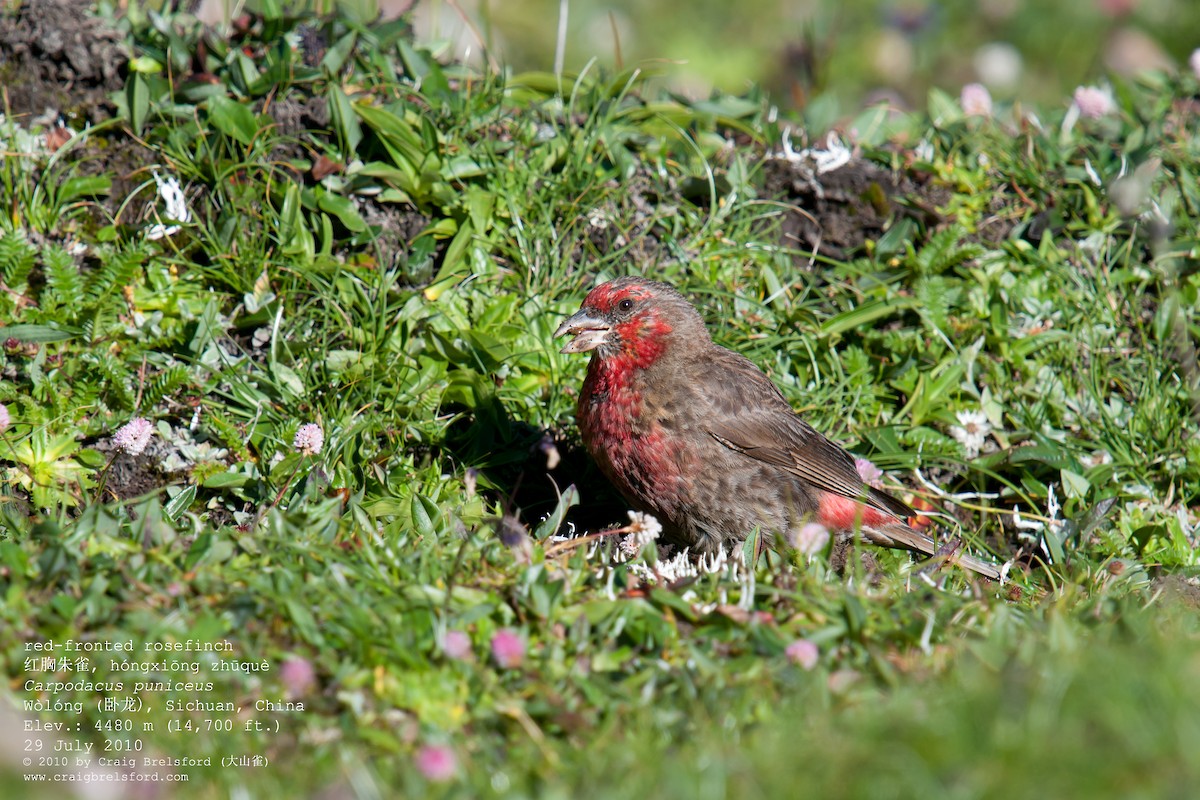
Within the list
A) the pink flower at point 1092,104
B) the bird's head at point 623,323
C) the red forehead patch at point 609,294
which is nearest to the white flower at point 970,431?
the bird's head at point 623,323

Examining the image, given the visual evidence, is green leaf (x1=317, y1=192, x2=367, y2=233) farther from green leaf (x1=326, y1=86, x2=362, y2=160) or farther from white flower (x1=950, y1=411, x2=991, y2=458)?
white flower (x1=950, y1=411, x2=991, y2=458)

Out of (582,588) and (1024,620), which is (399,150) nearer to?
(582,588)

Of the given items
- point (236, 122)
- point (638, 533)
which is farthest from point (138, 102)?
point (638, 533)

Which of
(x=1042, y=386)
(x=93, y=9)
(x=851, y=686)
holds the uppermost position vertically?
(x=93, y=9)

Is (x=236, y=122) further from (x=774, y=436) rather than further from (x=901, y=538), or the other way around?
(x=901, y=538)

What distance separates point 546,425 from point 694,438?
0.74m

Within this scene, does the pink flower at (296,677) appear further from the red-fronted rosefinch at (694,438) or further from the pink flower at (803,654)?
the red-fronted rosefinch at (694,438)

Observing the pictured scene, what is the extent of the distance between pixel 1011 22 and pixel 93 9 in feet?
26.6

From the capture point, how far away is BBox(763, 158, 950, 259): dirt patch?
617 centimetres

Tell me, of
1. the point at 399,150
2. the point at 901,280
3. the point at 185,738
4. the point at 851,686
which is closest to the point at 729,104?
the point at 901,280

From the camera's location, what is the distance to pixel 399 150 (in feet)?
18.7

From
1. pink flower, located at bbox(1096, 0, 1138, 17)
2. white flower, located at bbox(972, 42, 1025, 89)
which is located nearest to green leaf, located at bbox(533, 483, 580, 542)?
white flower, located at bbox(972, 42, 1025, 89)

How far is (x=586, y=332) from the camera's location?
5148 mm

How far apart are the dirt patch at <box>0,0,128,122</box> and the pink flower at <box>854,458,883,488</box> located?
3.89 meters
